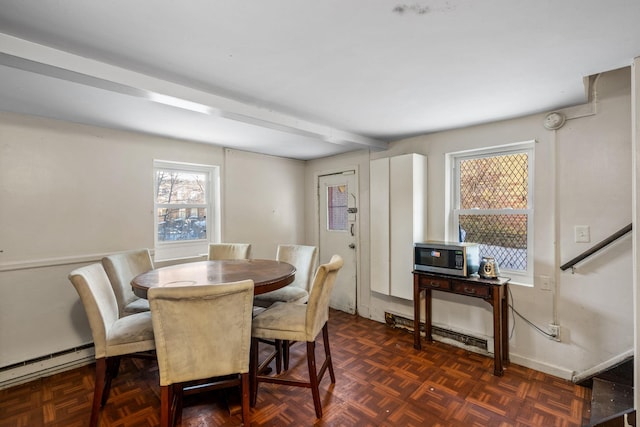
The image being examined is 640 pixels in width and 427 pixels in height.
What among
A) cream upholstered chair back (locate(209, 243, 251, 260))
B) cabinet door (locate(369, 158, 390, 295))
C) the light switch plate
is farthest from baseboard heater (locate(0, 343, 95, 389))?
the light switch plate

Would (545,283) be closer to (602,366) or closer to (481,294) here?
(481,294)

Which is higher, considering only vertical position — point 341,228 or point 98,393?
point 341,228

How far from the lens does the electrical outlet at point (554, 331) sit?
2342 millimetres

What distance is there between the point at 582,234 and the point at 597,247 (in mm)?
137

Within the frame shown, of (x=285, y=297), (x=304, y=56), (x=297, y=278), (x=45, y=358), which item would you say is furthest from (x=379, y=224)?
(x=45, y=358)

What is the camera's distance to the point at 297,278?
293 cm

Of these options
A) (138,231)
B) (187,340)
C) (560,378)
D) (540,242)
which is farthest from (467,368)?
(138,231)

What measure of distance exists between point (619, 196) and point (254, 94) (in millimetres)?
2731

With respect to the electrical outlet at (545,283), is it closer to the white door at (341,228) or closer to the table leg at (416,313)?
the table leg at (416,313)

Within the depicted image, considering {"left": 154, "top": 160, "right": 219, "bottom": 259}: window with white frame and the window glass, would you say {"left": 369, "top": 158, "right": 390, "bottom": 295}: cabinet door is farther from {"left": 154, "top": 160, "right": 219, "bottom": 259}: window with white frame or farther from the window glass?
{"left": 154, "top": 160, "right": 219, "bottom": 259}: window with white frame

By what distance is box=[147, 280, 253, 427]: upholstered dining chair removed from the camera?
148cm

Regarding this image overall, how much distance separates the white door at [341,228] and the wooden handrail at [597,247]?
213 centimetres

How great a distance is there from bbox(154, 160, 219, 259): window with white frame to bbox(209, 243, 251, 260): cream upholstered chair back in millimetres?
386

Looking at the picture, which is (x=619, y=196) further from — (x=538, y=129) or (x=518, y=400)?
(x=518, y=400)
